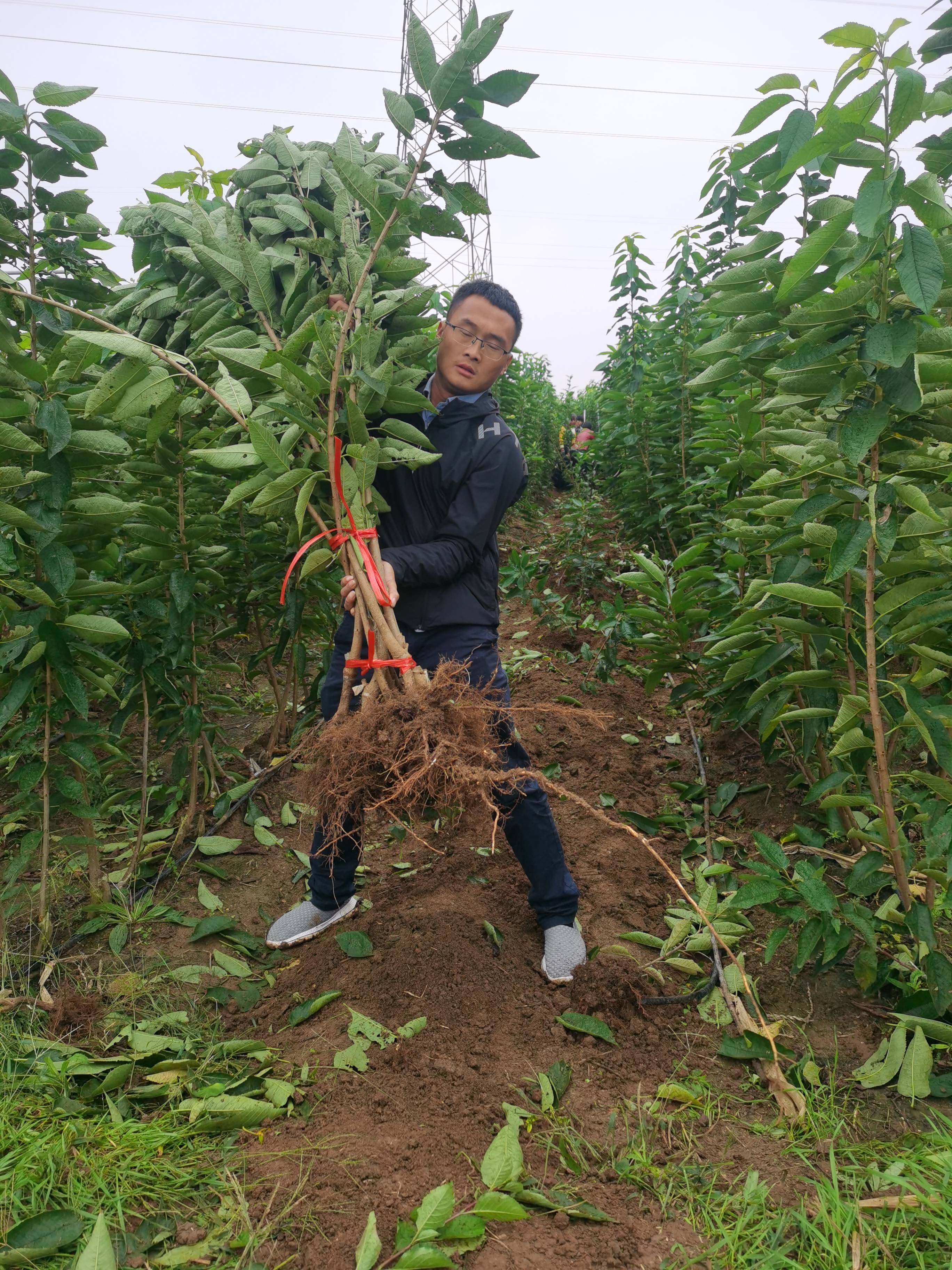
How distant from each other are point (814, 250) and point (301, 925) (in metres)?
2.24

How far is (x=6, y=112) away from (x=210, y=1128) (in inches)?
96.0

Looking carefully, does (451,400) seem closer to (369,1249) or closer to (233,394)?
(233,394)

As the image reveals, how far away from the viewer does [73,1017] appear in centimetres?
202

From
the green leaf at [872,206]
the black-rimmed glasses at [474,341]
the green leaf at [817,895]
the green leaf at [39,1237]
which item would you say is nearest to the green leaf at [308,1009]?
the green leaf at [39,1237]

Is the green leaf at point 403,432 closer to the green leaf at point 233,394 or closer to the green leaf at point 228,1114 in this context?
the green leaf at point 233,394

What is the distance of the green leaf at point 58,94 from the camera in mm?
2053

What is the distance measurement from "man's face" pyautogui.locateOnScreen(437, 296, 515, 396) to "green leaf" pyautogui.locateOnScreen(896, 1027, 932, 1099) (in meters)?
1.88

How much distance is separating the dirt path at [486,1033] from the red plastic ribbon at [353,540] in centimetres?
48

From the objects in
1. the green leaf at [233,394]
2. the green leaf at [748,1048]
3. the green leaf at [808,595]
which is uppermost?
the green leaf at [233,394]

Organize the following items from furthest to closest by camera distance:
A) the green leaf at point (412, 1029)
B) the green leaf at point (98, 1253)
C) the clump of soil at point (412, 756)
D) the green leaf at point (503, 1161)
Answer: the green leaf at point (412, 1029), the clump of soil at point (412, 756), the green leaf at point (503, 1161), the green leaf at point (98, 1253)

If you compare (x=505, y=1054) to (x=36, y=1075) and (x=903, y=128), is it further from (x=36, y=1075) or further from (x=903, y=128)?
(x=903, y=128)

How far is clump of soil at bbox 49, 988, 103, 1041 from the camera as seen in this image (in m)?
1.99

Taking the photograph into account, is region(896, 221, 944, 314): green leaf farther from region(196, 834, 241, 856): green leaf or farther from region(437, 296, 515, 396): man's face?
region(196, 834, 241, 856): green leaf

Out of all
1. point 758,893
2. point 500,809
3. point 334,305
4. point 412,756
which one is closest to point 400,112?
point 334,305
